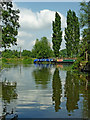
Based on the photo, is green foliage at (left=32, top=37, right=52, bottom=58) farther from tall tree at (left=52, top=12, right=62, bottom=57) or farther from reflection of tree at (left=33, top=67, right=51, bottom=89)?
reflection of tree at (left=33, top=67, right=51, bottom=89)

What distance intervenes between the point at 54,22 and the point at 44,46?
16498 mm

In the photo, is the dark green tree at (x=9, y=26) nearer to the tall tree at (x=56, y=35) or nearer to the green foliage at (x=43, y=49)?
the tall tree at (x=56, y=35)

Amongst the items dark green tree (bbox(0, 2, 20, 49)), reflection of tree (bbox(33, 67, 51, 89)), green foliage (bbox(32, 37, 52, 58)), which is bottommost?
reflection of tree (bbox(33, 67, 51, 89))

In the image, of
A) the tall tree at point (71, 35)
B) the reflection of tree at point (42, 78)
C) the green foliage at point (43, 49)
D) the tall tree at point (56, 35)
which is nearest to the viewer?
the reflection of tree at point (42, 78)

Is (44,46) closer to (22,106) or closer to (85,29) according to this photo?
(85,29)

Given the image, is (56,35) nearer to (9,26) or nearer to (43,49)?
(43,49)

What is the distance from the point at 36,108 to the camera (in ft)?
21.9

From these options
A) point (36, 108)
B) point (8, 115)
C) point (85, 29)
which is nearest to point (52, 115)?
point (36, 108)

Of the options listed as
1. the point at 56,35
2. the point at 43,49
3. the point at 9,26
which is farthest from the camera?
the point at 43,49

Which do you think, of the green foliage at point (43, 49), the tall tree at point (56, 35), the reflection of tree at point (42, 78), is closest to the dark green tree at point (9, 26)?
the reflection of tree at point (42, 78)

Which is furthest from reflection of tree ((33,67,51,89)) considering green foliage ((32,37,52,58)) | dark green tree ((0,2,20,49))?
green foliage ((32,37,52,58))

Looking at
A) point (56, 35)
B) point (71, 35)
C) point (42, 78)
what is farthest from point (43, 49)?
point (42, 78)

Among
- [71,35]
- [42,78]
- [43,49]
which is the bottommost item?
[42,78]

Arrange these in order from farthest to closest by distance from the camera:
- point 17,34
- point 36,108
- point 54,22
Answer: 1. point 54,22
2. point 17,34
3. point 36,108
